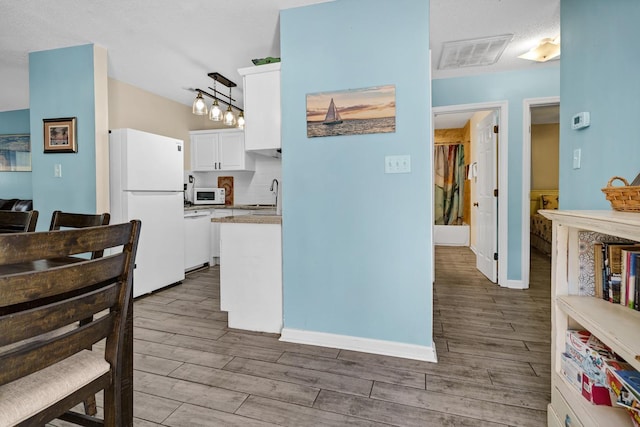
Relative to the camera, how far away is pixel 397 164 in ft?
6.89

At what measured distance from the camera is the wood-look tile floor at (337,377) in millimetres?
1527

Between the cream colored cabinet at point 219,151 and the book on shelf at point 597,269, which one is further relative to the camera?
the cream colored cabinet at point 219,151

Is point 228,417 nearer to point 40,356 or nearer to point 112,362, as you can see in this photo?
point 112,362

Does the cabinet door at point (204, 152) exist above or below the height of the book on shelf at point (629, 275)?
above

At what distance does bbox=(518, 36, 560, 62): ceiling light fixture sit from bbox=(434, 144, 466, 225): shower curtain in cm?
390

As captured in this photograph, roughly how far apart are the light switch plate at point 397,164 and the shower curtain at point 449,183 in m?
5.18

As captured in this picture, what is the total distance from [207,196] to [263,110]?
297 centimetres

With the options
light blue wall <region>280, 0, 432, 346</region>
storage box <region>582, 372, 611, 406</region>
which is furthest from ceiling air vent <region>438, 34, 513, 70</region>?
storage box <region>582, 372, 611, 406</region>

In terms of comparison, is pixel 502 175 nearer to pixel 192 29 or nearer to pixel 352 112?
pixel 352 112

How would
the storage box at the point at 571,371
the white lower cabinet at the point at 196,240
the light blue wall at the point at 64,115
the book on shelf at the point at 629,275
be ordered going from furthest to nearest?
the white lower cabinet at the point at 196,240 → the light blue wall at the point at 64,115 → the storage box at the point at 571,371 → the book on shelf at the point at 629,275

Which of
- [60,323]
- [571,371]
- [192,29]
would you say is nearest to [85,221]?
[60,323]

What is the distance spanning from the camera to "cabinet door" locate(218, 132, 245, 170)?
500cm

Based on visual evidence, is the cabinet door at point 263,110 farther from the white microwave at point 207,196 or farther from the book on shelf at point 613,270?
the white microwave at point 207,196

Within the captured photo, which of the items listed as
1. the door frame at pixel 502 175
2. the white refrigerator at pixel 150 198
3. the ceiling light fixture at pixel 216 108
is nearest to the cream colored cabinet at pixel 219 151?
the ceiling light fixture at pixel 216 108
